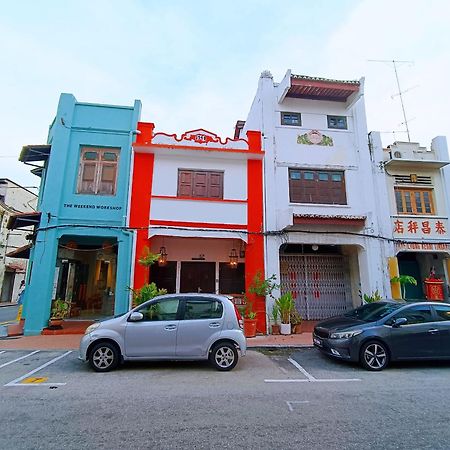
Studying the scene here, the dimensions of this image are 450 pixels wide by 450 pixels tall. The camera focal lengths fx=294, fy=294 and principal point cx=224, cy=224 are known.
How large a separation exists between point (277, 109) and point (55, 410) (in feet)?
40.9

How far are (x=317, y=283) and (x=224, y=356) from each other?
26.1 ft

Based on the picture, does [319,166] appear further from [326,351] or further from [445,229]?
[326,351]

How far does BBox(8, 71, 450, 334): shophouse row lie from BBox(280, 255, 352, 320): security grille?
0.17 ft

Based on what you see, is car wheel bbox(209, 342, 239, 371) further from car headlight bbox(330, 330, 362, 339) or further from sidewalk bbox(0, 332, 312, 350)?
sidewalk bbox(0, 332, 312, 350)

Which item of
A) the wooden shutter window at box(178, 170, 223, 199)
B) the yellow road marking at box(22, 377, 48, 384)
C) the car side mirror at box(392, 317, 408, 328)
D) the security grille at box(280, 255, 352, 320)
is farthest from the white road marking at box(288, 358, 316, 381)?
the wooden shutter window at box(178, 170, 223, 199)

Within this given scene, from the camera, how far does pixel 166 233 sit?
11.0m

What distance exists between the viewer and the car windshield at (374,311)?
737cm

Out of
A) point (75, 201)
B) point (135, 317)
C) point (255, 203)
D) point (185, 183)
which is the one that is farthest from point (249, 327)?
point (75, 201)

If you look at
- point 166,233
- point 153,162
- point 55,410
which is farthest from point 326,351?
point 153,162

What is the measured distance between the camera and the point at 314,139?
41.7ft

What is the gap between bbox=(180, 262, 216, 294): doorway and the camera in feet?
41.5

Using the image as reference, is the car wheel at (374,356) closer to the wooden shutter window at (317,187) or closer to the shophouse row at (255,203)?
the shophouse row at (255,203)

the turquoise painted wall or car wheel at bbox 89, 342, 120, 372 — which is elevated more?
the turquoise painted wall

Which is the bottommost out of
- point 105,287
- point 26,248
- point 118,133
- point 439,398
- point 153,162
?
point 439,398
